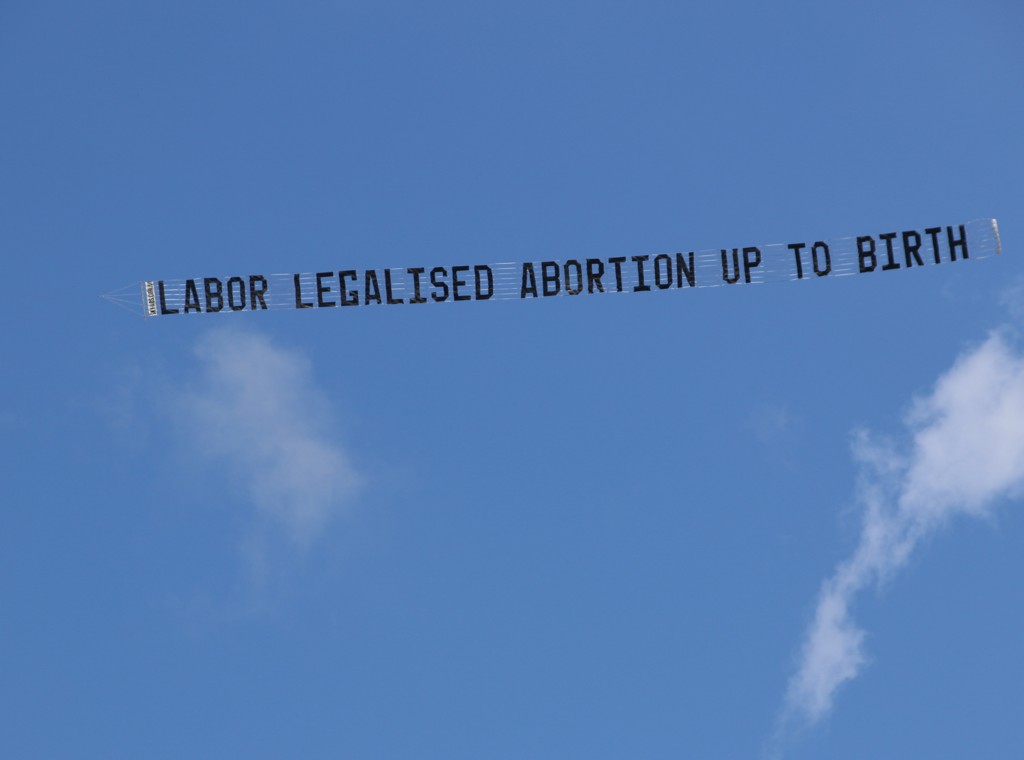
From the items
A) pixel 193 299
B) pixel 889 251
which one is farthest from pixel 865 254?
pixel 193 299

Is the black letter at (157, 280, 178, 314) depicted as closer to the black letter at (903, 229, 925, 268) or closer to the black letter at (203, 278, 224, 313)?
the black letter at (203, 278, 224, 313)

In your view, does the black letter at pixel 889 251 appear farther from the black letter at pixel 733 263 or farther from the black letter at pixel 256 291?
the black letter at pixel 256 291

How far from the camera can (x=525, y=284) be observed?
7700cm

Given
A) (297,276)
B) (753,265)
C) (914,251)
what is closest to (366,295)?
(297,276)

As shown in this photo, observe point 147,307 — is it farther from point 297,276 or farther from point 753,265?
point 753,265

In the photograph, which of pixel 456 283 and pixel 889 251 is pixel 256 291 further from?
pixel 889 251

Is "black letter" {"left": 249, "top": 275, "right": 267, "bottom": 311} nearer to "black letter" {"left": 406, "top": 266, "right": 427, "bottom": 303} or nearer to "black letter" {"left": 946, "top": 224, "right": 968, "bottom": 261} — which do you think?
"black letter" {"left": 406, "top": 266, "right": 427, "bottom": 303}

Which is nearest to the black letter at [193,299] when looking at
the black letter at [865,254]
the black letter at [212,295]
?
the black letter at [212,295]

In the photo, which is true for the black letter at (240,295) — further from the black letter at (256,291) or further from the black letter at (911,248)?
the black letter at (911,248)

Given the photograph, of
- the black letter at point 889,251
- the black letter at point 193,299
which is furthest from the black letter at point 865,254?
the black letter at point 193,299

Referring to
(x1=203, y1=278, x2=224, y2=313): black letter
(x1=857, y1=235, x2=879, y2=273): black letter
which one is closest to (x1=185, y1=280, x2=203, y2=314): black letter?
(x1=203, y1=278, x2=224, y2=313): black letter

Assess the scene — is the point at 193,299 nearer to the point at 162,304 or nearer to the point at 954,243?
the point at 162,304

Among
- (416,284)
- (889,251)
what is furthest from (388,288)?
(889,251)

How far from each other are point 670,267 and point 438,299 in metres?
11.0
